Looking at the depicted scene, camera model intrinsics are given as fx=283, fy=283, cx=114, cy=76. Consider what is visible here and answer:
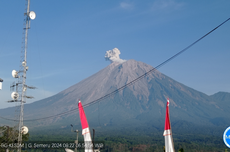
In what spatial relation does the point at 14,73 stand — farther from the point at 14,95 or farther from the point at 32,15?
the point at 32,15

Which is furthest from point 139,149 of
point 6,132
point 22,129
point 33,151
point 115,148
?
point 22,129

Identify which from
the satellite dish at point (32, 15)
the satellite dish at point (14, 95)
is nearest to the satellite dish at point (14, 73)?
the satellite dish at point (14, 95)

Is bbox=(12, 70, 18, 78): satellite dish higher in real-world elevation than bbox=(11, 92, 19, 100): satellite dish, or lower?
higher

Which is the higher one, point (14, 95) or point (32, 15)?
point (32, 15)

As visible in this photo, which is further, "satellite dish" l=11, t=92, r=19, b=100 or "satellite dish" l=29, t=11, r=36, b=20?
"satellite dish" l=29, t=11, r=36, b=20

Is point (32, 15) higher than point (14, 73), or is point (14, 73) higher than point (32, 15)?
point (32, 15)

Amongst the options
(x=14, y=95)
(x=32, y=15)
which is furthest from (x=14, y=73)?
(x=32, y=15)

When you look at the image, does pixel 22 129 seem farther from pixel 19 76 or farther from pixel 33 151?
pixel 33 151

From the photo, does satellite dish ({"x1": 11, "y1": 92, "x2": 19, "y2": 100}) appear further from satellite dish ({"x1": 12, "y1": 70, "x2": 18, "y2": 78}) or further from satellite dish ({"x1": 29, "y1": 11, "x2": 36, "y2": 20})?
satellite dish ({"x1": 29, "y1": 11, "x2": 36, "y2": 20})

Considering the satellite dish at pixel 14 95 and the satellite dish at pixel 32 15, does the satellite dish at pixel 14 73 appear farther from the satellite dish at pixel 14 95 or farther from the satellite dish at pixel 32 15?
the satellite dish at pixel 32 15

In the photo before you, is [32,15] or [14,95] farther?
[32,15]

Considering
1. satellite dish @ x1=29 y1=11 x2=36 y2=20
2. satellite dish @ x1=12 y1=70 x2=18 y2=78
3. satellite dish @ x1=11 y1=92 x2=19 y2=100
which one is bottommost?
satellite dish @ x1=11 y1=92 x2=19 y2=100

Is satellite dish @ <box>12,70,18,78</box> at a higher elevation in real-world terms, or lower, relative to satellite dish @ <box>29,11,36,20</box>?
lower

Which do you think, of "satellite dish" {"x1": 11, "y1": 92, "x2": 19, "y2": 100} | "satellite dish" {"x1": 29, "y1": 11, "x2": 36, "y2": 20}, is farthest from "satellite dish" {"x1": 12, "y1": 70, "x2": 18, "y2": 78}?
"satellite dish" {"x1": 29, "y1": 11, "x2": 36, "y2": 20}
